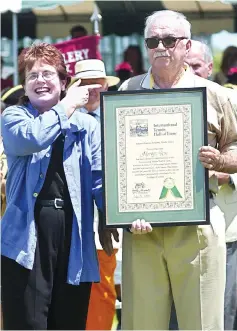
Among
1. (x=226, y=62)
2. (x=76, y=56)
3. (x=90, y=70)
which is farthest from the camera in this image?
(x=226, y=62)

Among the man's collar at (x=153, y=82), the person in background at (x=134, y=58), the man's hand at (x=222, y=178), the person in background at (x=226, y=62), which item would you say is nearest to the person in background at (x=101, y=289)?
the man's hand at (x=222, y=178)

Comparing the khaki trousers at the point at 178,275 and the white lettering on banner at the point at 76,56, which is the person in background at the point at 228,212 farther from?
the white lettering on banner at the point at 76,56

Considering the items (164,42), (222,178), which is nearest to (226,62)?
(222,178)

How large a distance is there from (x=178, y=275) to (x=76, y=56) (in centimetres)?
369

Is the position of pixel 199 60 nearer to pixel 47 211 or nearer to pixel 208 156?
pixel 208 156

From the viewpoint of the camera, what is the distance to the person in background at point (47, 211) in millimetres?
4309

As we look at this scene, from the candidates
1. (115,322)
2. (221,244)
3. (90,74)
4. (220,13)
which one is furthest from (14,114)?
(220,13)

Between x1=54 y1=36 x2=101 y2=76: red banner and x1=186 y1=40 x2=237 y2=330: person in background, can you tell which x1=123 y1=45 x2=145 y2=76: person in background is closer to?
x1=54 y1=36 x2=101 y2=76: red banner

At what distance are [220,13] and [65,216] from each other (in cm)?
896

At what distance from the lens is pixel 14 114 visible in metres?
4.37

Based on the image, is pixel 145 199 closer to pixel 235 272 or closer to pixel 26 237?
pixel 26 237

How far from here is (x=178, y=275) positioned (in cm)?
442

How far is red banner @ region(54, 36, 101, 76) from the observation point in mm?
7770

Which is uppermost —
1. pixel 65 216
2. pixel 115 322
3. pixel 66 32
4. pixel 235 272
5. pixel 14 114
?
pixel 66 32
